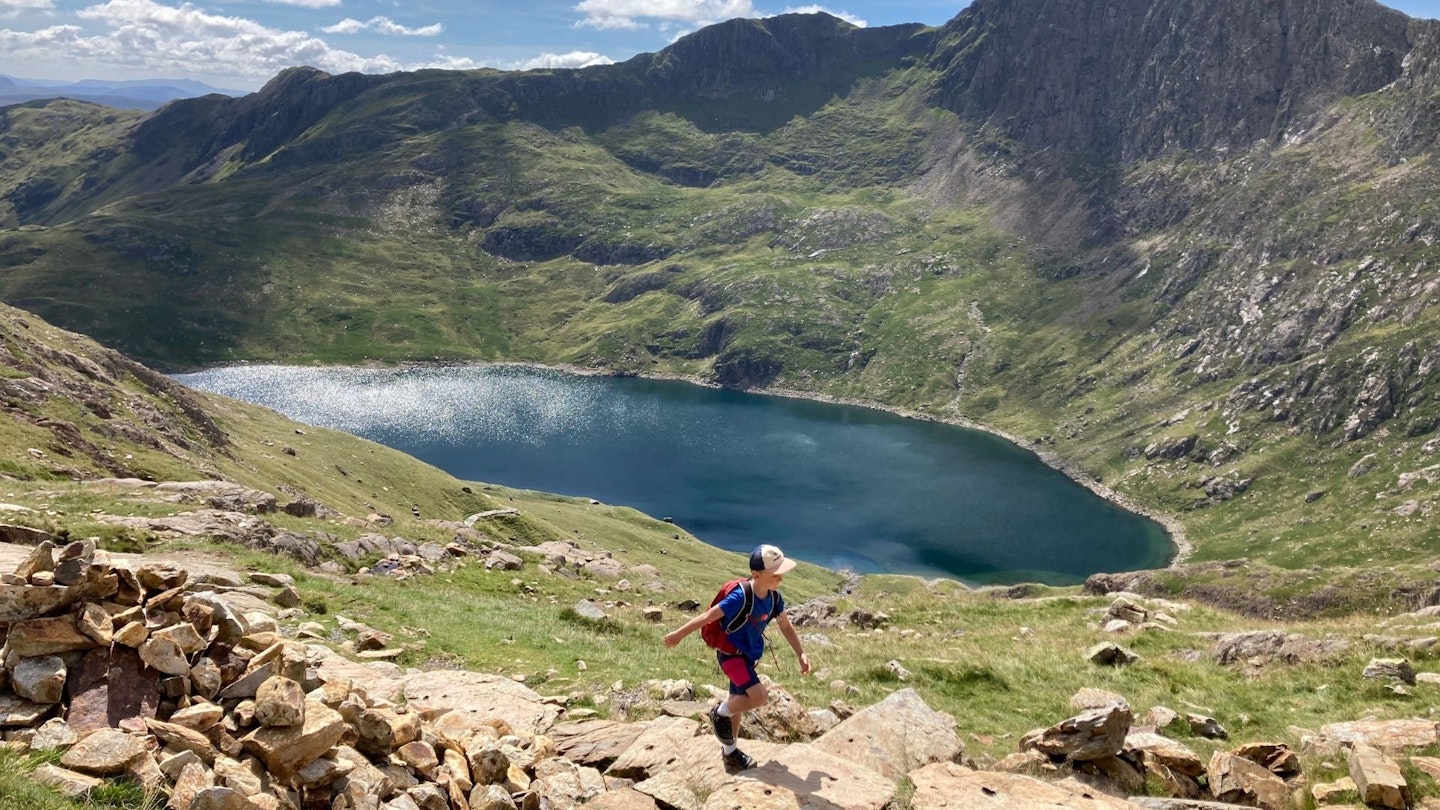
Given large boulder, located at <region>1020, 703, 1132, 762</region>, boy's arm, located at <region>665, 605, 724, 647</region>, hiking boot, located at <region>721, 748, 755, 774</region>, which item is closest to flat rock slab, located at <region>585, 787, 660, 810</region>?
hiking boot, located at <region>721, 748, 755, 774</region>

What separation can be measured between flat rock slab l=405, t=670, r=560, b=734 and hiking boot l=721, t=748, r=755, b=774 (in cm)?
442

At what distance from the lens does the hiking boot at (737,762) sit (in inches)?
543

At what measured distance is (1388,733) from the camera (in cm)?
1614

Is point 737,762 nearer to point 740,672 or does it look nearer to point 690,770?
point 690,770

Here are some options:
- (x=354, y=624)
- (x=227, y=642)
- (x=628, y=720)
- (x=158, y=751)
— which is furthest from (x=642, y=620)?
(x=158, y=751)

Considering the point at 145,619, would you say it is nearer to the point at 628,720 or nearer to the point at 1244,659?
the point at 628,720

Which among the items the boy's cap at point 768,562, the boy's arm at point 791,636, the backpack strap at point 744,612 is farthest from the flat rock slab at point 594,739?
the boy's cap at point 768,562

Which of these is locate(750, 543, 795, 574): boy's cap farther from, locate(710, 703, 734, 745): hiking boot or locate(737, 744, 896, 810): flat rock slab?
locate(737, 744, 896, 810): flat rock slab

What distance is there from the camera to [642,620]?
33188 mm

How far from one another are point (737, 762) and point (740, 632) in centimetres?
220

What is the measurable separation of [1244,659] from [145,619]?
28850 millimetres

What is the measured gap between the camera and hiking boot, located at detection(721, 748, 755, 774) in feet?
45.2

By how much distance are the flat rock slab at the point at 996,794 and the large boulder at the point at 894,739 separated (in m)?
0.86

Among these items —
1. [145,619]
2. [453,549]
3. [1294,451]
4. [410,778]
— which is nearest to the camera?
[410,778]
